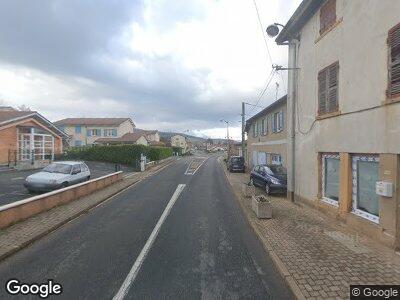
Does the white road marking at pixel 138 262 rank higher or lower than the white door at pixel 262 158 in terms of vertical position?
lower

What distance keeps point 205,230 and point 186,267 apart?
10.5 feet

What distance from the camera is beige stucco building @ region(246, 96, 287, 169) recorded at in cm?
2169

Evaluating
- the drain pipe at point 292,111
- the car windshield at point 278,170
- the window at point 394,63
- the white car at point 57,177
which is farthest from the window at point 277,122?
the window at point 394,63

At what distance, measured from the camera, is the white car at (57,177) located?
15828 mm

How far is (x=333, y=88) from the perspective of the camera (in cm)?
1122

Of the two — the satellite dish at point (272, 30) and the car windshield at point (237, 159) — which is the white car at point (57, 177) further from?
the car windshield at point (237, 159)

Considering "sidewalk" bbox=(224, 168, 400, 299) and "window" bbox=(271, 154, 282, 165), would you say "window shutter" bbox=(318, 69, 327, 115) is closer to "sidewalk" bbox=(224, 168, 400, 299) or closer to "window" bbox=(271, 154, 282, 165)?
"sidewalk" bbox=(224, 168, 400, 299)

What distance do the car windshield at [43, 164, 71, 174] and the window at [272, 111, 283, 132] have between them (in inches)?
522

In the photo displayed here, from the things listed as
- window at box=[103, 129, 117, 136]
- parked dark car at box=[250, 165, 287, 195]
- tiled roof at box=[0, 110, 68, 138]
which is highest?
window at box=[103, 129, 117, 136]

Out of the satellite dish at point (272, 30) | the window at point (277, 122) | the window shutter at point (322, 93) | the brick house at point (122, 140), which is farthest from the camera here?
the brick house at point (122, 140)

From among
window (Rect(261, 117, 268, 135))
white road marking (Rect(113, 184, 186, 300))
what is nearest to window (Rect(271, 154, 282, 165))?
window (Rect(261, 117, 268, 135))

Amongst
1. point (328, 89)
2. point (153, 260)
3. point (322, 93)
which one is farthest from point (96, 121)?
point (153, 260)

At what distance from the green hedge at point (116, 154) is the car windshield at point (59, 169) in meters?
17.0

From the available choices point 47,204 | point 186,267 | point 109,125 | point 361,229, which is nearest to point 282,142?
point 361,229
